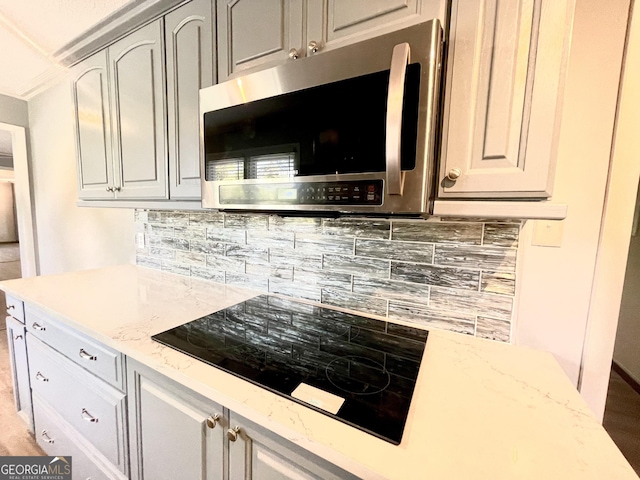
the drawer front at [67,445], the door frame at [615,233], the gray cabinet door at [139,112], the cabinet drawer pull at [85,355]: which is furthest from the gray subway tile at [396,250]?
the drawer front at [67,445]

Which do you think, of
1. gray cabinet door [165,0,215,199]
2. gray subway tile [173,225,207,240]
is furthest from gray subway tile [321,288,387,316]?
gray subway tile [173,225,207,240]

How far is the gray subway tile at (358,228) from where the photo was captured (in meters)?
1.09

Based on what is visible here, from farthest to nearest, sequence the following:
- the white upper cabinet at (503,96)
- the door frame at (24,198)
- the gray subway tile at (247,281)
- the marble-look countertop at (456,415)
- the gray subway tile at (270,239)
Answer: the door frame at (24,198), the gray subway tile at (247,281), the gray subway tile at (270,239), the white upper cabinet at (503,96), the marble-look countertop at (456,415)

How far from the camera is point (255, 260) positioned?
1438mm

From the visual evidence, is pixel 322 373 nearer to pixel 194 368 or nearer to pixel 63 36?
pixel 194 368

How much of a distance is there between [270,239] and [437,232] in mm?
752

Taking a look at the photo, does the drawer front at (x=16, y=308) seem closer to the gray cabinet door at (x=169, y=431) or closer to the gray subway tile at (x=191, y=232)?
the gray subway tile at (x=191, y=232)

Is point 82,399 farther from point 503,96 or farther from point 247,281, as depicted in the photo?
point 503,96

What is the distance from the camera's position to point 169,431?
85 cm

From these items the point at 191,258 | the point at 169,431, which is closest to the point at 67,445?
the point at 169,431

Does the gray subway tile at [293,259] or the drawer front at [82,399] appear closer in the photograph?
the drawer front at [82,399]

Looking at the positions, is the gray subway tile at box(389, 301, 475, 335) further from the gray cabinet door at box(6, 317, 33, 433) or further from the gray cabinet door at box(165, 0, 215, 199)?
the gray cabinet door at box(6, 317, 33, 433)

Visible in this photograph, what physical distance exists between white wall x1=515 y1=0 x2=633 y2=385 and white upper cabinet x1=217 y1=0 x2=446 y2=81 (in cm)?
48

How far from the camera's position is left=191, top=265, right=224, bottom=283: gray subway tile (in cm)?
157
